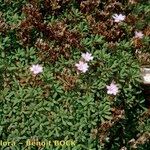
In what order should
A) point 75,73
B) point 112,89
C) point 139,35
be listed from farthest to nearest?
point 139,35
point 75,73
point 112,89

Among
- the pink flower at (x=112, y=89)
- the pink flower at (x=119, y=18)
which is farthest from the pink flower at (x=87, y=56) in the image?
the pink flower at (x=119, y=18)

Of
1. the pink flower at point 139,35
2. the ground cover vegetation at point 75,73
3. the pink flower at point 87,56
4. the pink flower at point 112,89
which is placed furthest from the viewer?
the pink flower at point 139,35

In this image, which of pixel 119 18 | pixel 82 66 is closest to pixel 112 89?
pixel 82 66

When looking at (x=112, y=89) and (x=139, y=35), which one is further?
(x=139, y=35)

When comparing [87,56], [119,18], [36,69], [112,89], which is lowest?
[112,89]

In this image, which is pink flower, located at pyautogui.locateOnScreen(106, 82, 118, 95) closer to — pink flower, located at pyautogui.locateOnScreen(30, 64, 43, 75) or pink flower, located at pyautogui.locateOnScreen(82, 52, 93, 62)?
pink flower, located at pyautogui.locateOnScreen(82, 52, 93, 62)

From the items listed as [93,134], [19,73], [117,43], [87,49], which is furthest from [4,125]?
[117,43]

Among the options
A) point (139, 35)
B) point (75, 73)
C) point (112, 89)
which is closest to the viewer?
point (112, 89)

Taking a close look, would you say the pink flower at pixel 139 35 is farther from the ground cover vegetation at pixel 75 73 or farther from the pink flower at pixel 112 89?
the pink flower at pixel 112 89

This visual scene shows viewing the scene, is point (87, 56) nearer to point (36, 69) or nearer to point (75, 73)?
point (75, 73)

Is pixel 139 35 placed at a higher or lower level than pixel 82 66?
higher

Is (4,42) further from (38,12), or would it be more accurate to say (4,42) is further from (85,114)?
(85,114)
